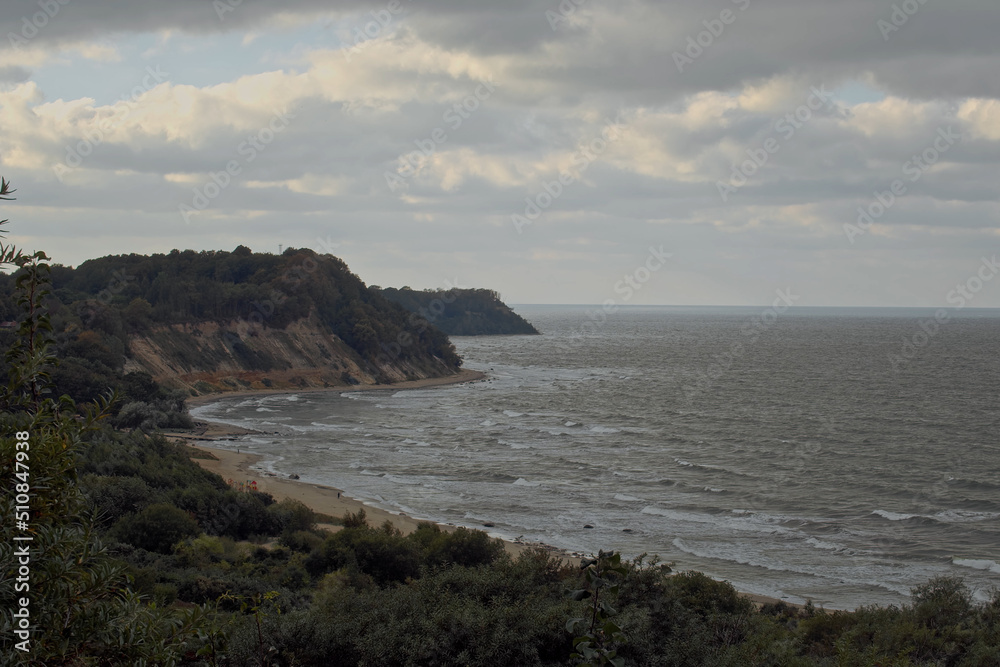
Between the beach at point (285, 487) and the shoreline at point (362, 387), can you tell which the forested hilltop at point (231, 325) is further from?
the beach at point (285, 487)

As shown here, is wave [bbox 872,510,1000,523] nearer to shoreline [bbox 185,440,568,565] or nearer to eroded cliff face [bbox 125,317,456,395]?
shoreline [bbox 185,440,568,565]

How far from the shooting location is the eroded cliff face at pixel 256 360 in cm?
9081

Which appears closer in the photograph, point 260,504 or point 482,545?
point 482,545

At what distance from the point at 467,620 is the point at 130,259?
429 ft

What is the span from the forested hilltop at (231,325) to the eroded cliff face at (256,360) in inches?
6.3

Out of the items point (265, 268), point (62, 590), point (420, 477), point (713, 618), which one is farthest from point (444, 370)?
point (62, 590)

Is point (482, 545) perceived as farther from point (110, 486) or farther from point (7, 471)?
point (7, 471)

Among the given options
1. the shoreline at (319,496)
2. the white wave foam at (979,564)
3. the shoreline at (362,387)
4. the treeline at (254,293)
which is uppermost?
the treeline at (254,293)

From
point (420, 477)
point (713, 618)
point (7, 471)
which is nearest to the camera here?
point (7, 471)

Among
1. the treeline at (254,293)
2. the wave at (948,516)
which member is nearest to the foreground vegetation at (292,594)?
the wave at (948,516)

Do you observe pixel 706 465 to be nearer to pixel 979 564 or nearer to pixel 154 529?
pixel 979 564

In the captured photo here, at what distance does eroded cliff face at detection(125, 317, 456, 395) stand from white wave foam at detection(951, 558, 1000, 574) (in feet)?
249

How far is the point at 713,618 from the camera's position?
57.8 ft

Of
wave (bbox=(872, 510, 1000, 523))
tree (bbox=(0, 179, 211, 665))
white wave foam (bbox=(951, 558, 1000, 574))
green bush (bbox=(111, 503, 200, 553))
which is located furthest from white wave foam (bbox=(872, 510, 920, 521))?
tree (bbox=(0, 179, 211, 665))
